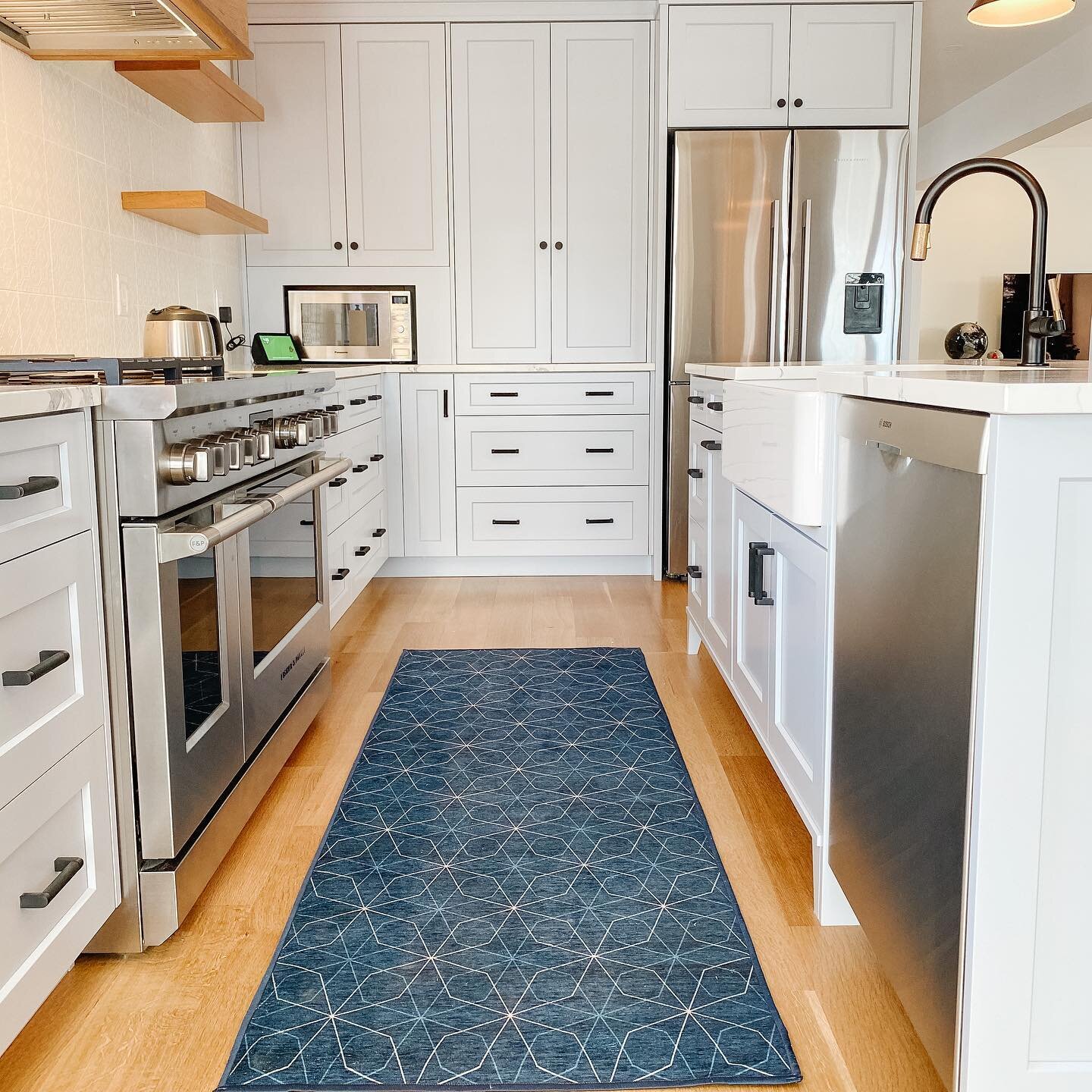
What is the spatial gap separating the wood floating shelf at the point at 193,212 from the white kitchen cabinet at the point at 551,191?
3.25 feet

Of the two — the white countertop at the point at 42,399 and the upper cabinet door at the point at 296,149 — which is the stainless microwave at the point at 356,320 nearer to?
the upper cabinet door at the point at 296,149

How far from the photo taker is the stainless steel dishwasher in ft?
3.61

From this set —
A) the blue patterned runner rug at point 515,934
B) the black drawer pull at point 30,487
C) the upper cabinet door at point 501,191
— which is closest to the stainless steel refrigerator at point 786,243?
the upper cabinet door at point 501,191

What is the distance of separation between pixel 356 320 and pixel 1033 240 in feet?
11.1

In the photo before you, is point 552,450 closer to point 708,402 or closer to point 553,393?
point 553,393

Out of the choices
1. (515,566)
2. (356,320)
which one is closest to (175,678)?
(515,566)

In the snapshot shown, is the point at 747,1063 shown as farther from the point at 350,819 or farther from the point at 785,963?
the point at 350,819

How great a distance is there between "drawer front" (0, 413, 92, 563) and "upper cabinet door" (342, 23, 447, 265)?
10.7ft

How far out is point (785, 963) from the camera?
5.27 ft

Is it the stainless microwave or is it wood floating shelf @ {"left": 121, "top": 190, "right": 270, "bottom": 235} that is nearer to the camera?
wood floating shelf @ {"left": 121, "top": 190, "right": 270, "bottom": 235}

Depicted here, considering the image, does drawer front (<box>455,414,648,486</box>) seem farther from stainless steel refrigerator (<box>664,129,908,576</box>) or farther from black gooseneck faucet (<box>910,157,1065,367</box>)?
black gooseneck faucet (<box>910,157,1065,367</box>)

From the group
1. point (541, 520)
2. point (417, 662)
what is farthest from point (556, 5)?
point (417, 662)

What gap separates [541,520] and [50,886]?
11.0 feet

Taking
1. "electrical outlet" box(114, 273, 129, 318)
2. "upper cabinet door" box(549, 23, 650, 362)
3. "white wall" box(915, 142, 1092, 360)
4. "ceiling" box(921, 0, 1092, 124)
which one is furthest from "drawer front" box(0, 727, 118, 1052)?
"white wall" box(915, 142, 1092, 360)
